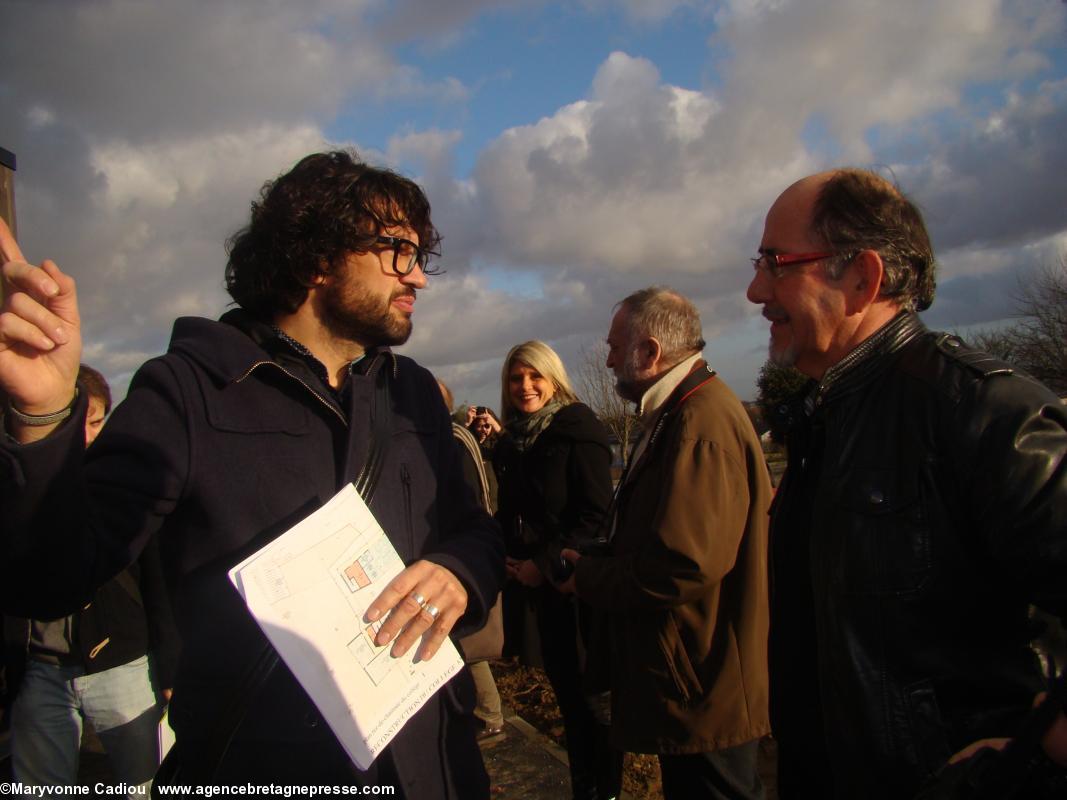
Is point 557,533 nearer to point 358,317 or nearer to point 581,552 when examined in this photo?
point 581,552

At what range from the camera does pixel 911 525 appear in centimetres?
145

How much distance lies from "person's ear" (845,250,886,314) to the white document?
1.32 m

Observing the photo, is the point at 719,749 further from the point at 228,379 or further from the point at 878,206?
the point at 228,379

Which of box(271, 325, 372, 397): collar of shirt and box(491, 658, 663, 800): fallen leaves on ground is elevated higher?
box(271, 325, 372, 397): collar of shirt

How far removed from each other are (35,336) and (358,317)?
3.08ft

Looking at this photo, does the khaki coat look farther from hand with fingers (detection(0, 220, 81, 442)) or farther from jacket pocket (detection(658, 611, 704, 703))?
hand with fingers (detection(0, 220, 81, 442))

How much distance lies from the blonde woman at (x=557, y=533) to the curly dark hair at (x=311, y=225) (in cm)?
184

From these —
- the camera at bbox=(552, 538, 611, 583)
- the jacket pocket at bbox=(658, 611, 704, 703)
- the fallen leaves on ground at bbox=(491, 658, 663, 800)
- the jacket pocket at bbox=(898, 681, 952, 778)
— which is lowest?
the fallen leaves on ground at bbox=(491, 658, 663, 800)

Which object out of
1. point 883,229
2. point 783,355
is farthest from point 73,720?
point 883,229

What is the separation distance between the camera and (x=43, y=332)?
1070 millimetres

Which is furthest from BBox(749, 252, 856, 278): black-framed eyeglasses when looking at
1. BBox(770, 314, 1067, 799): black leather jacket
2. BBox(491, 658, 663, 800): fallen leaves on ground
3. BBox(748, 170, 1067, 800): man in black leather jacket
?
BBox(491, 658, 663, 800): fallen leaves on ground

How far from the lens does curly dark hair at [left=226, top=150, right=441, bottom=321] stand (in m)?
1.96

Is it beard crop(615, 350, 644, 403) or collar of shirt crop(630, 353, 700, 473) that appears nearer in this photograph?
collar of shirt crop(630, 353, 700, 473)

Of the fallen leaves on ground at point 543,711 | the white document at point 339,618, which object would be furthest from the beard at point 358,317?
the fallen leaves on ground at point 543,711
